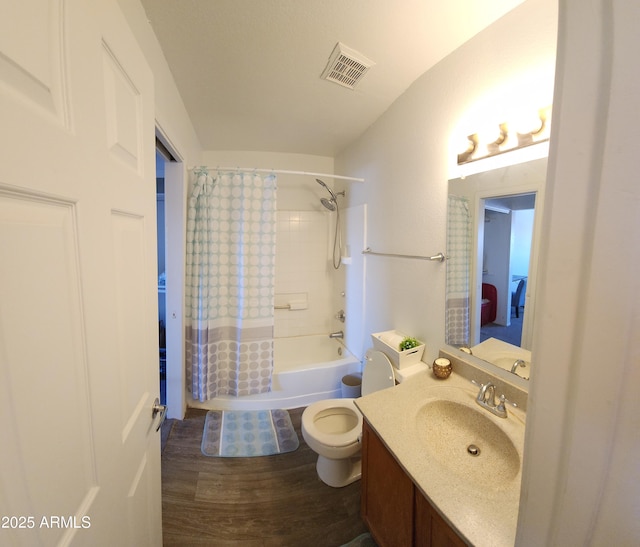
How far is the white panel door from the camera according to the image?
34cm

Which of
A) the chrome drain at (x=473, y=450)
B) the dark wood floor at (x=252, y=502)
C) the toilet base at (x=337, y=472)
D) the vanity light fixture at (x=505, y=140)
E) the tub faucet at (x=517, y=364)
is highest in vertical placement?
the vanity light fixture at (x=505, y=140)

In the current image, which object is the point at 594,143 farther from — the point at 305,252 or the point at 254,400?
the point at 305,252

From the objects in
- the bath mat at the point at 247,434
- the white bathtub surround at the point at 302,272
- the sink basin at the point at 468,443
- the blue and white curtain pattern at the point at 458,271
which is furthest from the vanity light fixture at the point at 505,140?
the bath mat at the point at 247,434

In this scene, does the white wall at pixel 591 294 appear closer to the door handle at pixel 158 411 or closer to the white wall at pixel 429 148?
the white wall at pixel 429 148

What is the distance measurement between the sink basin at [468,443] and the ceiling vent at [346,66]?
69.9 inches

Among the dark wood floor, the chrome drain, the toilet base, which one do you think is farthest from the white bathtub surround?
the chrome drain

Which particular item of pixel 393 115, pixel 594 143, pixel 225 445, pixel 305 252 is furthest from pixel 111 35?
pixel 305 252

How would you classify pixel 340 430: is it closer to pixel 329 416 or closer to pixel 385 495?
pixel 329 416

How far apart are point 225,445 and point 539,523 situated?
197 centimetres

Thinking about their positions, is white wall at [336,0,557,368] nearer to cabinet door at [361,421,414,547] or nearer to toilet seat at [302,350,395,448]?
toilet seat at [302,350,395,448]

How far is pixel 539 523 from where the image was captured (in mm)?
378

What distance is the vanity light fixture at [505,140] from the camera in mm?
941

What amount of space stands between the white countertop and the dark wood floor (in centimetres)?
78

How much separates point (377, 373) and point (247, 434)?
1.15m
